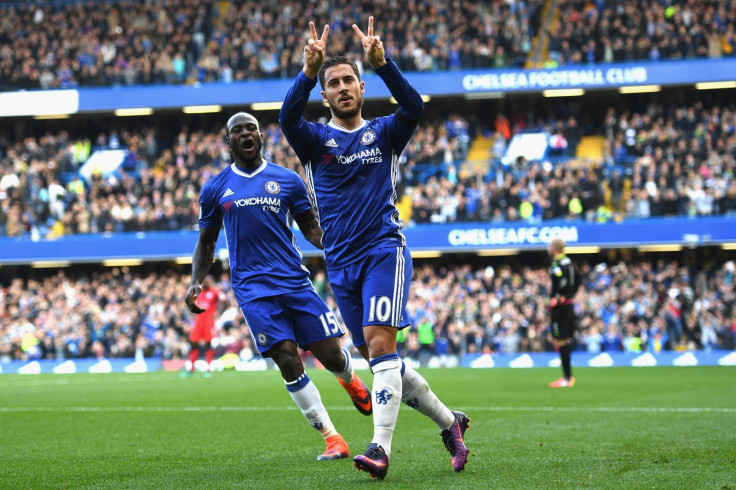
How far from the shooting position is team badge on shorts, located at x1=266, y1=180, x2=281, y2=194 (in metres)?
7.41

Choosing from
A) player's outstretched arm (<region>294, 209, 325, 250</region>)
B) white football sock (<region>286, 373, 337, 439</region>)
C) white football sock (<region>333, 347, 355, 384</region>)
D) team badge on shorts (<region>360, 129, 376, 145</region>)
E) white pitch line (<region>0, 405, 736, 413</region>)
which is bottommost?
white pitch line (<region>0, 405, 736, 413</region>)

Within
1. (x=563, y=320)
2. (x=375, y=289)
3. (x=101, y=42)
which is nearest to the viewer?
(x=375, y=289)

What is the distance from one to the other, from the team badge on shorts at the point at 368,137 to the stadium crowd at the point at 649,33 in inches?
1192

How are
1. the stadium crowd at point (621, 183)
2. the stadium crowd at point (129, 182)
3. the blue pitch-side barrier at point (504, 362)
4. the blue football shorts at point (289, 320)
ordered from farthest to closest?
1. the stadium crowd at point (129, 182)
2. the stadium crowd at point (621, 183)
3. the blue pitch-side barrier at point (504, 362)
4. the blue football shorts at point (289, 320)

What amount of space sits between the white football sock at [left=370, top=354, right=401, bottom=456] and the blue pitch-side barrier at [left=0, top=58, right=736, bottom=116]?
95.5 ft

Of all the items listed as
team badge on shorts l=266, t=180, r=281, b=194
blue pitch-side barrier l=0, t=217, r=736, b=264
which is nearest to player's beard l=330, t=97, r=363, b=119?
team badge on shorts l=266, t=180, r=281, b=194

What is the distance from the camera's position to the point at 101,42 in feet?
128

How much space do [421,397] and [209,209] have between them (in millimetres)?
2334

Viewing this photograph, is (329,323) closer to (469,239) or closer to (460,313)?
(460,313)

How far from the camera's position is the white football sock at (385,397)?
5.91 m

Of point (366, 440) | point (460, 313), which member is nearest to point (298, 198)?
point (366, 440)

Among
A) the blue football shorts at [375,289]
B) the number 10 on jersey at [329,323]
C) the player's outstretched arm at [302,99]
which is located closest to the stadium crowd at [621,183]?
the number 10 on jersey at [329,323]

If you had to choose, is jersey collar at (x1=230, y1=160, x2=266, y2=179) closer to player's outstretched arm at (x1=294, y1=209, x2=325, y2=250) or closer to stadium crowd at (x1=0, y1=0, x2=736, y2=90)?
player's outstretched arm at (x1=294, y1=209, x2=325, y2=250)

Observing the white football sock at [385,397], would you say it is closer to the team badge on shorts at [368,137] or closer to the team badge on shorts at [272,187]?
the team badge on shorts at [368,137]
